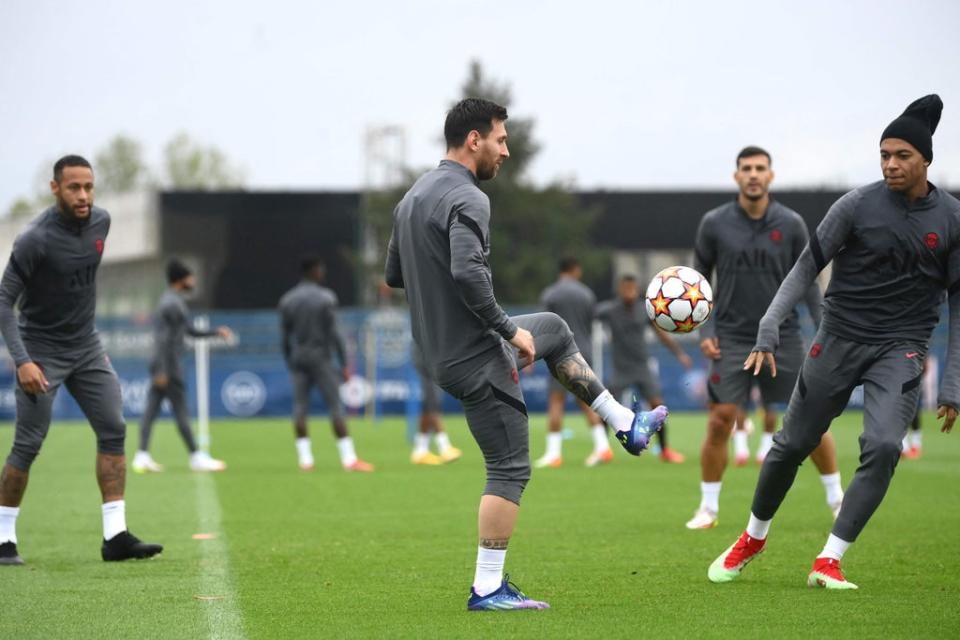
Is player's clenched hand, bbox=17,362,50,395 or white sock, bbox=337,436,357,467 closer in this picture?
player's clenched hand, bbox=17,362,50,395

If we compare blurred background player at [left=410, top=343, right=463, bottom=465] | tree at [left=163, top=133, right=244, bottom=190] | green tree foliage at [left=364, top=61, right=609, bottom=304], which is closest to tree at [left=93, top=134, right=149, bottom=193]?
tree at [left=163, top=133, right=244, bottom=190]

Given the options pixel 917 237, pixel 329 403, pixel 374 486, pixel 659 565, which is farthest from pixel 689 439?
pixel 917 237

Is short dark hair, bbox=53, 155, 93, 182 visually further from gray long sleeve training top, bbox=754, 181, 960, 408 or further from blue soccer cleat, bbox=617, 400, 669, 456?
gray long sleeve training top, bbox=754, 181, 960, 408

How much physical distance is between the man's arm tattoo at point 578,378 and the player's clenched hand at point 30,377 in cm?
318

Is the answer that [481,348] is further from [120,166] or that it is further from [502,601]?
[120,166]

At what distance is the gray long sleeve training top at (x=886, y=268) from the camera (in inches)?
259

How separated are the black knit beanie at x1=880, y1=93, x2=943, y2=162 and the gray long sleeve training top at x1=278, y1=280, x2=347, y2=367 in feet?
34.2

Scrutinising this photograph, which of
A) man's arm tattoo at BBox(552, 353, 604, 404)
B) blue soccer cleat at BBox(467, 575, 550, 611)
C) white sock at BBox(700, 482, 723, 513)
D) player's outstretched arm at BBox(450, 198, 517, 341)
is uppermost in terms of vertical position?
player's outstretched arm at BBox(450, 198, 517, 341)

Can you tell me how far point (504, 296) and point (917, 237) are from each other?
36.4 metres

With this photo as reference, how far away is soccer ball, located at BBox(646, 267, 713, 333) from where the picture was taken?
7.45 m

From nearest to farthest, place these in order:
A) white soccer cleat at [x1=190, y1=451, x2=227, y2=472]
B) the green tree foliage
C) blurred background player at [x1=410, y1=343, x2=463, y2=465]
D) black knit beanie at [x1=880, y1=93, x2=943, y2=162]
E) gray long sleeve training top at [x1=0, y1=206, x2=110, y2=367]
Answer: black knit beanie at [x1=880, y1=93, x2=943, y2=162] < gray long sleeve training top at [x1=0, y1=206, x2=110, y2=367] < white soccer cleat at [x1=190, y1=451, x2=227, y2=472] < blurred background player at [x1=410, y1=343, x2=463, y2=465] < the green tree foliage

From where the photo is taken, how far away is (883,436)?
6512 mm

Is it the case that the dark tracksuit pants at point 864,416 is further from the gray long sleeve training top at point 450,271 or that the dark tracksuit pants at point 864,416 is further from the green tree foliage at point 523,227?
the green tree foliage at point 523,227

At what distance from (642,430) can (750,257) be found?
3.53 metres
